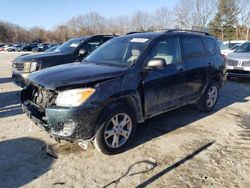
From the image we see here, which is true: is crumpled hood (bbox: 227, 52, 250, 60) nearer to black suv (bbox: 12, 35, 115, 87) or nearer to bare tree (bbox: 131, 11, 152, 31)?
black suv (bbox: 12, 35, 115, 87)

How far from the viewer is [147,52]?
4473 millimetres

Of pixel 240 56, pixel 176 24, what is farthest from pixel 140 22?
pixel 240 56

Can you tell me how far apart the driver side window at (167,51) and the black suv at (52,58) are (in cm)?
349

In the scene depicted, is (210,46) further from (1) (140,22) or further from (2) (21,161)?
(1) (140,22)

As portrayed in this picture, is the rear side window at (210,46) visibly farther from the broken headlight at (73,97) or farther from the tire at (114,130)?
the broken headlight at (73,97)

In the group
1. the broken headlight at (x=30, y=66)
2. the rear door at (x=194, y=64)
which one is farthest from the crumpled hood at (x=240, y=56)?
the broken headlight at (x=30, y=66)

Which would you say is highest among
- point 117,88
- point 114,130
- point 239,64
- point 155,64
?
point 155,64

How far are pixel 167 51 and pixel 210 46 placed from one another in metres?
1.80

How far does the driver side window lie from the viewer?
465cm

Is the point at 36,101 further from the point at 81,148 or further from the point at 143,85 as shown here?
the point at 143,85

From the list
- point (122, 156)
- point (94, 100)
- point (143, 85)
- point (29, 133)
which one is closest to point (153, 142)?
point (122, 156)

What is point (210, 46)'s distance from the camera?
20.4ft

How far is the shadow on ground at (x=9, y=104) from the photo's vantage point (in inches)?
240

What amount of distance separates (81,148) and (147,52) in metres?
1.92
